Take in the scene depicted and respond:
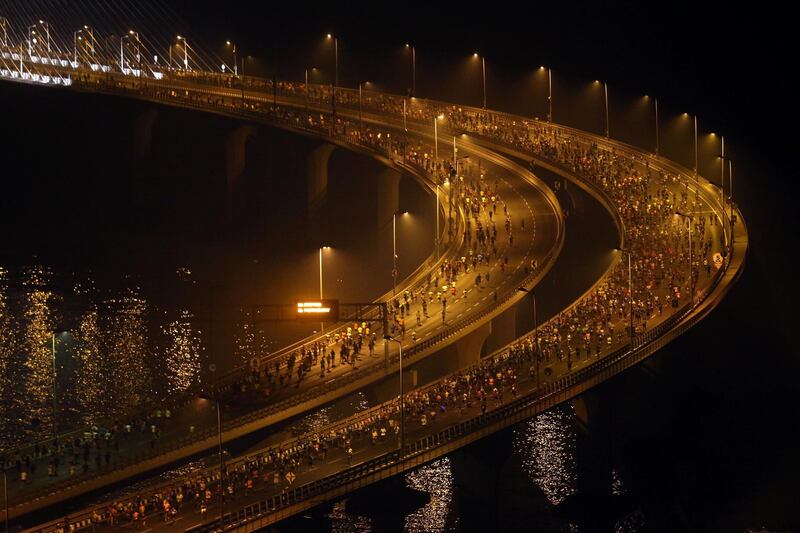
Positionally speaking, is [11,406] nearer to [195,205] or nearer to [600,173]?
[600,173]

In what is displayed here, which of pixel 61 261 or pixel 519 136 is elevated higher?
pixel 519 136

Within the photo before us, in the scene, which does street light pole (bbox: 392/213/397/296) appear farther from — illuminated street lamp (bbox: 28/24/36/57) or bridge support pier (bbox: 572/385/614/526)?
illuminated street lamp (bbox: 28/24/36/57)

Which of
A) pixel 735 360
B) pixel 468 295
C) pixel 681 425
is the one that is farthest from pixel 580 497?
pixel 735 360

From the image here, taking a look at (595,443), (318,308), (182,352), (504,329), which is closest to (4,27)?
(182,352)

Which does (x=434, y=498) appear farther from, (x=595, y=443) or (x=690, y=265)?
(x=690, y=265)

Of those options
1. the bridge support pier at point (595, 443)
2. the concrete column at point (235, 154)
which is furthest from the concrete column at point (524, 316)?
the concrete column at point (235, 154)

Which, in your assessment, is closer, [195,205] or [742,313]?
[742,313]

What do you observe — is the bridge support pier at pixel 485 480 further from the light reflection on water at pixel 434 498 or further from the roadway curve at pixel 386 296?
the roadway curve at pixel 386 296

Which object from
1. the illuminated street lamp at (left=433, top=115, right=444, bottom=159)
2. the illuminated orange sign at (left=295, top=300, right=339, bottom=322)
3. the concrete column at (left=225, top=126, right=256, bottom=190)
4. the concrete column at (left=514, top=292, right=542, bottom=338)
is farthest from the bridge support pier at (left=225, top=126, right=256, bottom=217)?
the illuminated orange sign at (left=295, top=300, right=339, bottom=322)
